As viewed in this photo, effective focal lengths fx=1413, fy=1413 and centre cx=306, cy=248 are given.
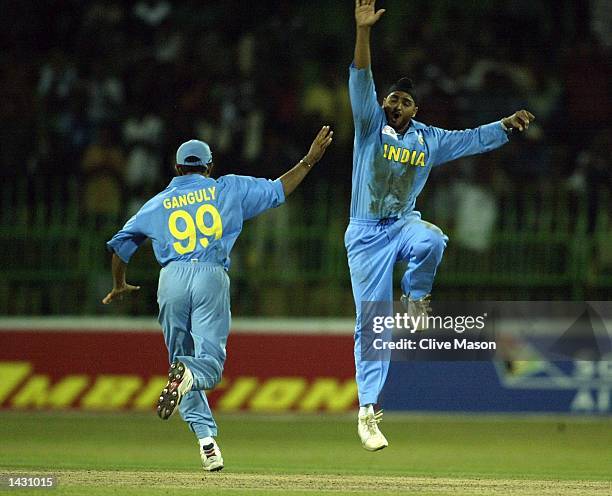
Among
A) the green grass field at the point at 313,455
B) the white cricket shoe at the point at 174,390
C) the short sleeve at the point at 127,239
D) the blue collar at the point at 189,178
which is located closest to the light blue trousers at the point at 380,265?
the green grass field at the point at 313,455

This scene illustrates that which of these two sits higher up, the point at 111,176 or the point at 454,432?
the point at 111,176

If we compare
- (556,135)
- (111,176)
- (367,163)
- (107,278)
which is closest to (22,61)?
(111,176)

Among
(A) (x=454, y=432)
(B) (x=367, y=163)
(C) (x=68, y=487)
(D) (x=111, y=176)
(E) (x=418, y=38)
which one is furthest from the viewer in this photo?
(E) (x=418, y=38)

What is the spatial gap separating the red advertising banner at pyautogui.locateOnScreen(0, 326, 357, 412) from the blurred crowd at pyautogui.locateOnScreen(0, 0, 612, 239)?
4.79ft

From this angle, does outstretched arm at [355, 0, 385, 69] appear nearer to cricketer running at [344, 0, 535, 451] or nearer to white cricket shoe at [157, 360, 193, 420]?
cricketer running at [344, 0, 535, 451]

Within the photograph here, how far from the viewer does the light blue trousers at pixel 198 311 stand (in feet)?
31.9

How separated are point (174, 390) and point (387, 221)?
79.2 inches

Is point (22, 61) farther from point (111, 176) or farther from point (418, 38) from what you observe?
point (418, 38)

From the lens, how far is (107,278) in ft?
48.3

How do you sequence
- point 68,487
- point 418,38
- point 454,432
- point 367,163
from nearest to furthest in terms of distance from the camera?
point 68,487, point 367,163, point 454,432, point 418,38

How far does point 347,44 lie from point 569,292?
467 cm

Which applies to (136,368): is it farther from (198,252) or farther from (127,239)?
(198,252)

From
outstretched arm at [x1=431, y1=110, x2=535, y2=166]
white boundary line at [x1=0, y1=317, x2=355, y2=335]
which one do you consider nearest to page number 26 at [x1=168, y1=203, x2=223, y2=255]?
outstretched arm at [x1=431, y1=110, x2=535, y2=166]

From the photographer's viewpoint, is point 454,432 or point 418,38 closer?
point 454,432
